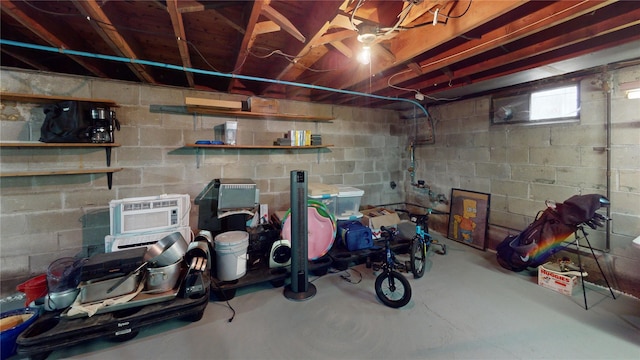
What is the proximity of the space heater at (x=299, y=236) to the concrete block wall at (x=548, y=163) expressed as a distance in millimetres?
2740

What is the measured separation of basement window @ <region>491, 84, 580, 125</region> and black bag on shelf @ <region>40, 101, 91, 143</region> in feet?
15.6

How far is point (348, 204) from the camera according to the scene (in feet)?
11.2

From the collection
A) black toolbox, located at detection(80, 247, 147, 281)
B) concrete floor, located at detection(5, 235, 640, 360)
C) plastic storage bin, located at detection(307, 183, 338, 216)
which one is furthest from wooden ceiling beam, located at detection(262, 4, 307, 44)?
concrete floor, located at detection(5, 235, 640, 360)

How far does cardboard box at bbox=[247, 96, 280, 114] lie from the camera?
10.2 ft

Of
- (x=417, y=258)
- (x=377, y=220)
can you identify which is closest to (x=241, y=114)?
(x=377, y=220)

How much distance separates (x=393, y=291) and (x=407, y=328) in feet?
1.24

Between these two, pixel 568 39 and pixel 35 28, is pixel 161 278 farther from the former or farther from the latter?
pixel 568 39

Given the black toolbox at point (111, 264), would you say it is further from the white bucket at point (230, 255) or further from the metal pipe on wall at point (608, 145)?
the metal pipe on wall at point (608, 145)

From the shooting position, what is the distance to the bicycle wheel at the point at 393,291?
2.21m

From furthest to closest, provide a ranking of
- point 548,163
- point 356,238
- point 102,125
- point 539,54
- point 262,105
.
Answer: point 262,105 → point 356,238 → point 548,163 → point 102,125 → point 539,54

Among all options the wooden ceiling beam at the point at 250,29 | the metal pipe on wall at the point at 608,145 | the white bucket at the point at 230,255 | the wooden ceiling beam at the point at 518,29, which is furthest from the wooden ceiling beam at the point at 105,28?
the metal pipe on wall at the point at 608,145

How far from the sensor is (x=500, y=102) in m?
3.28

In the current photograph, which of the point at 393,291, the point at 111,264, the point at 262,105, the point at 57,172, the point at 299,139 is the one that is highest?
the point at 262,105

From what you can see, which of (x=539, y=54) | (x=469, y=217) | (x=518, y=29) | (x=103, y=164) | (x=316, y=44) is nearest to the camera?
(x=518, y=29)
